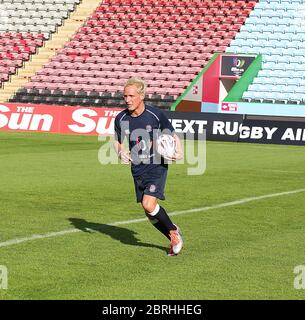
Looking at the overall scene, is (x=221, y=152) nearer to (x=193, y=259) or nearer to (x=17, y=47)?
(x=193, y=259)

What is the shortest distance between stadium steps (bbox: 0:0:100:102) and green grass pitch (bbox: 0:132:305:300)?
22592 mm

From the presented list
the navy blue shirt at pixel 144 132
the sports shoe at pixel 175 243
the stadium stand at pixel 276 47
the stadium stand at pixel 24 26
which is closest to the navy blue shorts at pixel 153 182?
the navy blue shirt at pixel 144 132

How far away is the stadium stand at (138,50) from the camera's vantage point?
42062mm

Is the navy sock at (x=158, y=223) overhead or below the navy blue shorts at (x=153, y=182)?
below

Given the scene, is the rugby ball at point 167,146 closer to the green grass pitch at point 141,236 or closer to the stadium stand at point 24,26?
the green grass pitch at point 141,236

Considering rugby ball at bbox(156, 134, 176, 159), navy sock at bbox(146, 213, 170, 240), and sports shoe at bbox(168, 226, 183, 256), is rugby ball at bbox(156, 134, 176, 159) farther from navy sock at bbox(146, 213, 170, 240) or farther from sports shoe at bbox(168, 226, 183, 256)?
sports shoe at bbox(168, 226, 183, 256)

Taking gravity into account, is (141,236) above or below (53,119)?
above

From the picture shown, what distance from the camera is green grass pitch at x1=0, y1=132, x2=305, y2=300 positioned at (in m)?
8.27

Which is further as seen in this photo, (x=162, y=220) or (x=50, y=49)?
(x=50, y=49)

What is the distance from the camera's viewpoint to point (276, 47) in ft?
143

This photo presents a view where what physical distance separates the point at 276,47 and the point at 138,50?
7147mm

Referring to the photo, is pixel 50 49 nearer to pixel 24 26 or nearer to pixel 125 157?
pixel 24 26

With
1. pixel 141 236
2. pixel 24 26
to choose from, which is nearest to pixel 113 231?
pixel 141 236

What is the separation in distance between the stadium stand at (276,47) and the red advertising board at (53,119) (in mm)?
8093
